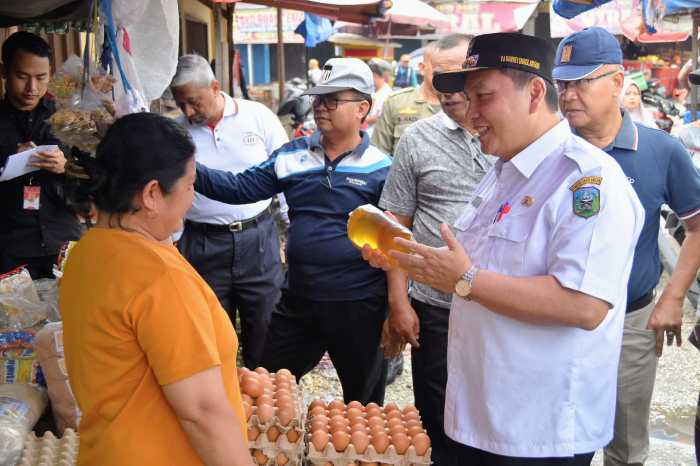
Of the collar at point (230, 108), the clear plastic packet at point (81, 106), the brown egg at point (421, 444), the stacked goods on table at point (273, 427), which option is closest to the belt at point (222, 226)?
the collar at point (230, 108)

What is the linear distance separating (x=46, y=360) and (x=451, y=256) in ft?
6.37

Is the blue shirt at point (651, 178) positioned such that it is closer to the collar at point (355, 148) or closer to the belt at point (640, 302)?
the belt at point (640, 302)

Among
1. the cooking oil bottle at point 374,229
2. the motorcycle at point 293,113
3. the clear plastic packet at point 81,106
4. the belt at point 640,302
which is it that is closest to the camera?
the clear plastic packet at point 81,106

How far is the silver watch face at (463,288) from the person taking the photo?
6.91 ft

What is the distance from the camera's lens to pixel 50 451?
116 inches

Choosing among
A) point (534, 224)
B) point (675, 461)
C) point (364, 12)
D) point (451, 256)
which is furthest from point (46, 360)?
point (364, 12)

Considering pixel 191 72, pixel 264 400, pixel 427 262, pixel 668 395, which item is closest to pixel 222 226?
pixel 191 72

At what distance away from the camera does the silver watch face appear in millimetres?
2107

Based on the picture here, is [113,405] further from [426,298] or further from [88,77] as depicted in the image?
[426,298]

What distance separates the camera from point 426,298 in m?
3.38

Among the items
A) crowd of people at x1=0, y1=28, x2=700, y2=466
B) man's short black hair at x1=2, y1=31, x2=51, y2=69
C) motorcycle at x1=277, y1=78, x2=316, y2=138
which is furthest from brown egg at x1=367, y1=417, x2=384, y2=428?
motorcycle at x1=277, y1=78, x2=316, y2=138

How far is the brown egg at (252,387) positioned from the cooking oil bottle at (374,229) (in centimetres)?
69

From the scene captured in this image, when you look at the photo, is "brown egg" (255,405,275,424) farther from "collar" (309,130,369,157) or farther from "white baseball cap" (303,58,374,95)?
"white baseball cap" (303,58,374,95)

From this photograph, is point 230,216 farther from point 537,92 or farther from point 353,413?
point 537,92
